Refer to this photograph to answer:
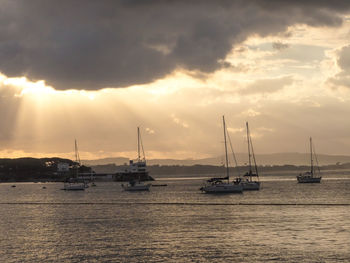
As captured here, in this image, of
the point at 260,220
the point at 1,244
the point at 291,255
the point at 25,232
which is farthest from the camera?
the point at 260,220

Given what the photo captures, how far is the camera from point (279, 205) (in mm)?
106750

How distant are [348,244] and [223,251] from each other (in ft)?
42.1

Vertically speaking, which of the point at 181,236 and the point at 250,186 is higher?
the point at 250,186

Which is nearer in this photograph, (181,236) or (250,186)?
(181,236)

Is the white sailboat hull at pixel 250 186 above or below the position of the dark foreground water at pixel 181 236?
above

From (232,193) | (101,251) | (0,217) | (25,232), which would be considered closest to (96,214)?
(0,217)

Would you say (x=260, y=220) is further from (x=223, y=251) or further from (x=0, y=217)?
(x=0, y=217)

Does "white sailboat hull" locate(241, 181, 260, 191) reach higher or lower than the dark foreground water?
higher

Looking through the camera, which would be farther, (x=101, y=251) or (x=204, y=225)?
(x=204, y=225)

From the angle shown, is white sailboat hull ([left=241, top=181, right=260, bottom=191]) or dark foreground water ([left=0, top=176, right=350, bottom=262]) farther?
white sailboat hull ([left=241, top=181, right=260, bottom=191])

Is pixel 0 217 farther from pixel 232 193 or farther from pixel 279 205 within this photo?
pixel 232 193

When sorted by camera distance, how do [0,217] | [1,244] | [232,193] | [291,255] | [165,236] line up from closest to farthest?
[291,255] < [1,244] < [165,236] < [0,217] < [232,193]

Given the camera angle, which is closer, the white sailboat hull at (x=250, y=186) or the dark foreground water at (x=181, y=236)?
the dark foreground water at (x=181, y=236)

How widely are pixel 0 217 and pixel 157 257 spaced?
52.1m
